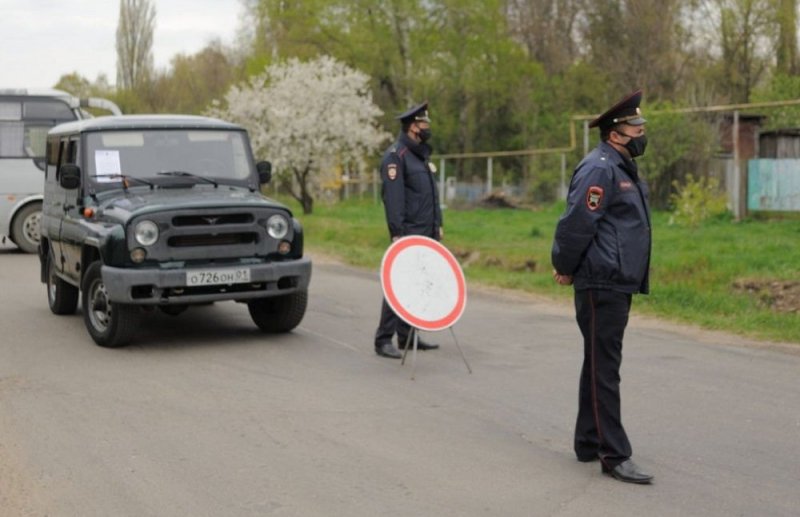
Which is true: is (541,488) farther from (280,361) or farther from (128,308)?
(128,308)

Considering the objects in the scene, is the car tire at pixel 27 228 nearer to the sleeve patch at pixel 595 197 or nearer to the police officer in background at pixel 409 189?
the police officer in background at pixel 409 189

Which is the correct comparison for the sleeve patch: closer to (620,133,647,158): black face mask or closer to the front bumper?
(620,133,647,158): black face mask

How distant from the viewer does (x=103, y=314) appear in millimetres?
10273

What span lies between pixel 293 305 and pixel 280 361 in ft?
4.38

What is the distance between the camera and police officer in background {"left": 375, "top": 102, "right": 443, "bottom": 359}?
9562mm

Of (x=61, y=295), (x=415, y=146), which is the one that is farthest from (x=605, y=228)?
(x=61, y=295)

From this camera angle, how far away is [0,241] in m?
22.1

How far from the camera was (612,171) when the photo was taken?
5.96 metres

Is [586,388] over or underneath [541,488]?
over

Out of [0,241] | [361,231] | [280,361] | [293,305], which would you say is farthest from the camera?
[361,231]

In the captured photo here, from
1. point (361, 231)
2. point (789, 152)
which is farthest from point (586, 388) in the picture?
point (789, 152)

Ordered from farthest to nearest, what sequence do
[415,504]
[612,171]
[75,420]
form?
1. [75,420]
2. [612,171]
3. [415,504]

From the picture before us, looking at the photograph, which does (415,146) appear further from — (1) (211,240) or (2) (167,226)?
(2) (167,226)

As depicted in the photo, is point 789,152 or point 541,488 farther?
point 789,152
